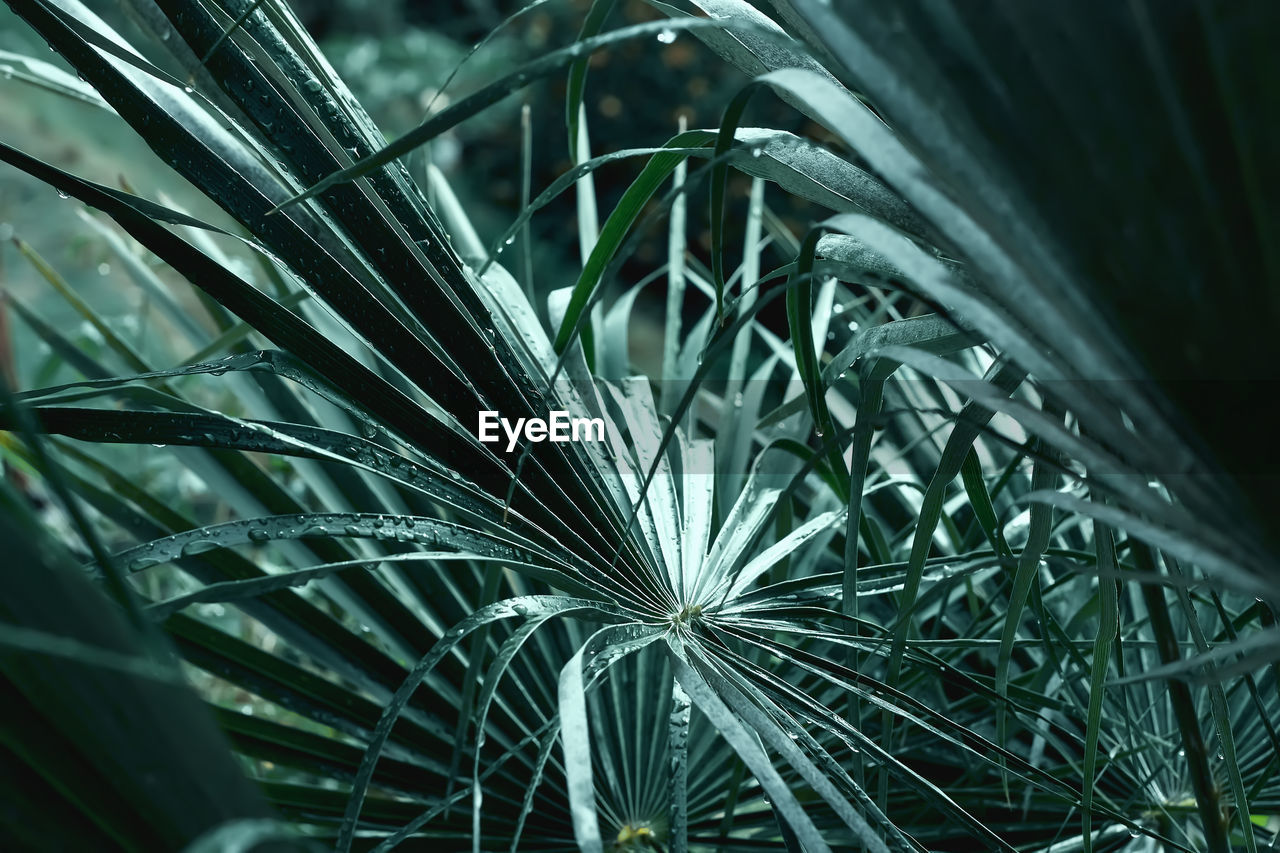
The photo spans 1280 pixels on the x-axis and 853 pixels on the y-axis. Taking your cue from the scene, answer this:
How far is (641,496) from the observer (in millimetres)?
372

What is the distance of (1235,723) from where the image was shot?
772mm

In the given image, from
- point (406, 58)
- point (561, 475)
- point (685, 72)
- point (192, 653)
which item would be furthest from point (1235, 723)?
point (406, 58)

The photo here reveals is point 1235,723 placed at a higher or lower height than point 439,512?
lower

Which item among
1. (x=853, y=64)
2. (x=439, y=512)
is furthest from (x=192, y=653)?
(x=853, y=64)

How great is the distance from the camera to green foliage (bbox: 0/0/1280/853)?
31 cm

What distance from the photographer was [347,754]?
72 cm

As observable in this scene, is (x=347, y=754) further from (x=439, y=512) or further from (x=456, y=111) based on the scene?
(x=456, y=111)

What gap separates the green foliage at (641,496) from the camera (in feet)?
1.03

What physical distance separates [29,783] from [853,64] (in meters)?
0.38

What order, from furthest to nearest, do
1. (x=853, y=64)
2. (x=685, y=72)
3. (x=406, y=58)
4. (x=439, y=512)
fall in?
(x=406, y=58)
(x=685, y=72)
(x=439, y=512)
(x=853, y=64)

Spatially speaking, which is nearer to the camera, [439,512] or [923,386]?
[439,512]

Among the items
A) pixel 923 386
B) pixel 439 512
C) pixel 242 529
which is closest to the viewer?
pixel 242 529

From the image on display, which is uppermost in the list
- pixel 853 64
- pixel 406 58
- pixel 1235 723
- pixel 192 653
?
pixel 406 58

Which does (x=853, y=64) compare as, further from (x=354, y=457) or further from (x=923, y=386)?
(x=923, y=386)
